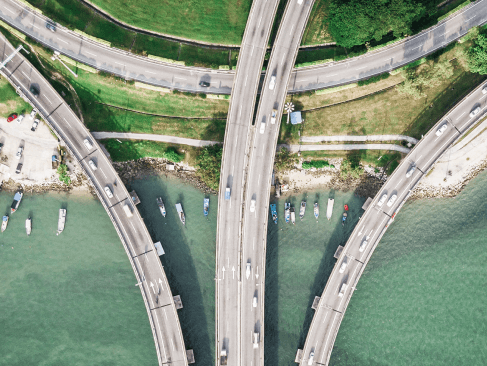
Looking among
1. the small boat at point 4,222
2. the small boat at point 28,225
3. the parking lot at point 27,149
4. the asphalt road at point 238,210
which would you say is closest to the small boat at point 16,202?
the small boat at point 4,222

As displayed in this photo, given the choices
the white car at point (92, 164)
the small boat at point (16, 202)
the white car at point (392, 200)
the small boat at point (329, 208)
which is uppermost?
the white car at point (92, 164)

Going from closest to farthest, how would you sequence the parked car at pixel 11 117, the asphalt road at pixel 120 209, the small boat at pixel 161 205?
the asphalt road at pixel 120 209 < the parked car at pixel 11 117 < the small boat at pixel 161 205

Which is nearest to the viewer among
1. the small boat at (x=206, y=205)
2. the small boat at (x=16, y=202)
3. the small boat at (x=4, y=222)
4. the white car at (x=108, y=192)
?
the white car at (x=108, y=192)

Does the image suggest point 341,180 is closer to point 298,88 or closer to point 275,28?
point 298,88

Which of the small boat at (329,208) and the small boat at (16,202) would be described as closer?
the small boat at (16,202)

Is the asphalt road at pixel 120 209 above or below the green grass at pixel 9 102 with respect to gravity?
below

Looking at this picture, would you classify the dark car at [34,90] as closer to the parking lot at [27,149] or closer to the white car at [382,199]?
the parking lot at [27,149]

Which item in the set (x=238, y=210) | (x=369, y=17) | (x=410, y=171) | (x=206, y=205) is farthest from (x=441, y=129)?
(x=206, y=205)

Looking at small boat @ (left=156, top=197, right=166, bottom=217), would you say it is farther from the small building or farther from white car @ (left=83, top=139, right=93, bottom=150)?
the small building

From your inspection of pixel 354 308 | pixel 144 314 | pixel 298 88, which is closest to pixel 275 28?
pixel 298 88
